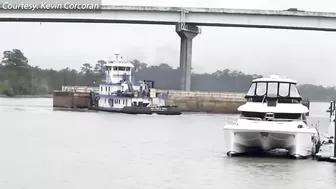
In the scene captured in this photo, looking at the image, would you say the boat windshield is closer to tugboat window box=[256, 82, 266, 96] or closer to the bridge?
tugboat window box=[256, 82, 266, 96]

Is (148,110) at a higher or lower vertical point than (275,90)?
lower

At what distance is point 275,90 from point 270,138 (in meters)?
2.52

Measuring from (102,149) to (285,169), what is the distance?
10.1 m

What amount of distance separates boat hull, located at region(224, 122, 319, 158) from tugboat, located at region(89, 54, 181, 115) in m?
50.9

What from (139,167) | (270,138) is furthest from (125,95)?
(139,167)

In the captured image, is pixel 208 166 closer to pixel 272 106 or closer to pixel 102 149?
pixel 272 106

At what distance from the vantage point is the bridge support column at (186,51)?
9610 centimetres

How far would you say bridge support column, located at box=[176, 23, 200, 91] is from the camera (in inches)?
3783

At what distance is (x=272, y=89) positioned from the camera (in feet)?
94.5

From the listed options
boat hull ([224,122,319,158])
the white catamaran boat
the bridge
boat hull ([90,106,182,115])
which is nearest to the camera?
boat hull ([224,122,319,158])

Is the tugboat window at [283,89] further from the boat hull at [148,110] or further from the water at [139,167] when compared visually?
the boat hull at [148,110]

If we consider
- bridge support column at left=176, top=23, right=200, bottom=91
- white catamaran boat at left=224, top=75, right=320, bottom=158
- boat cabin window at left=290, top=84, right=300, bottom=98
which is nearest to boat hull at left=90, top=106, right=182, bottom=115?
bridge support column at left=176, top=23, right=200, bottom=91

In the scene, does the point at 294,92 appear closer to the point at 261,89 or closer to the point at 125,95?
the point at 261,89

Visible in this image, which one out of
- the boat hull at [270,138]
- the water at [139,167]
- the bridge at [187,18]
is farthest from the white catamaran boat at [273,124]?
the bridge at [187,18]
